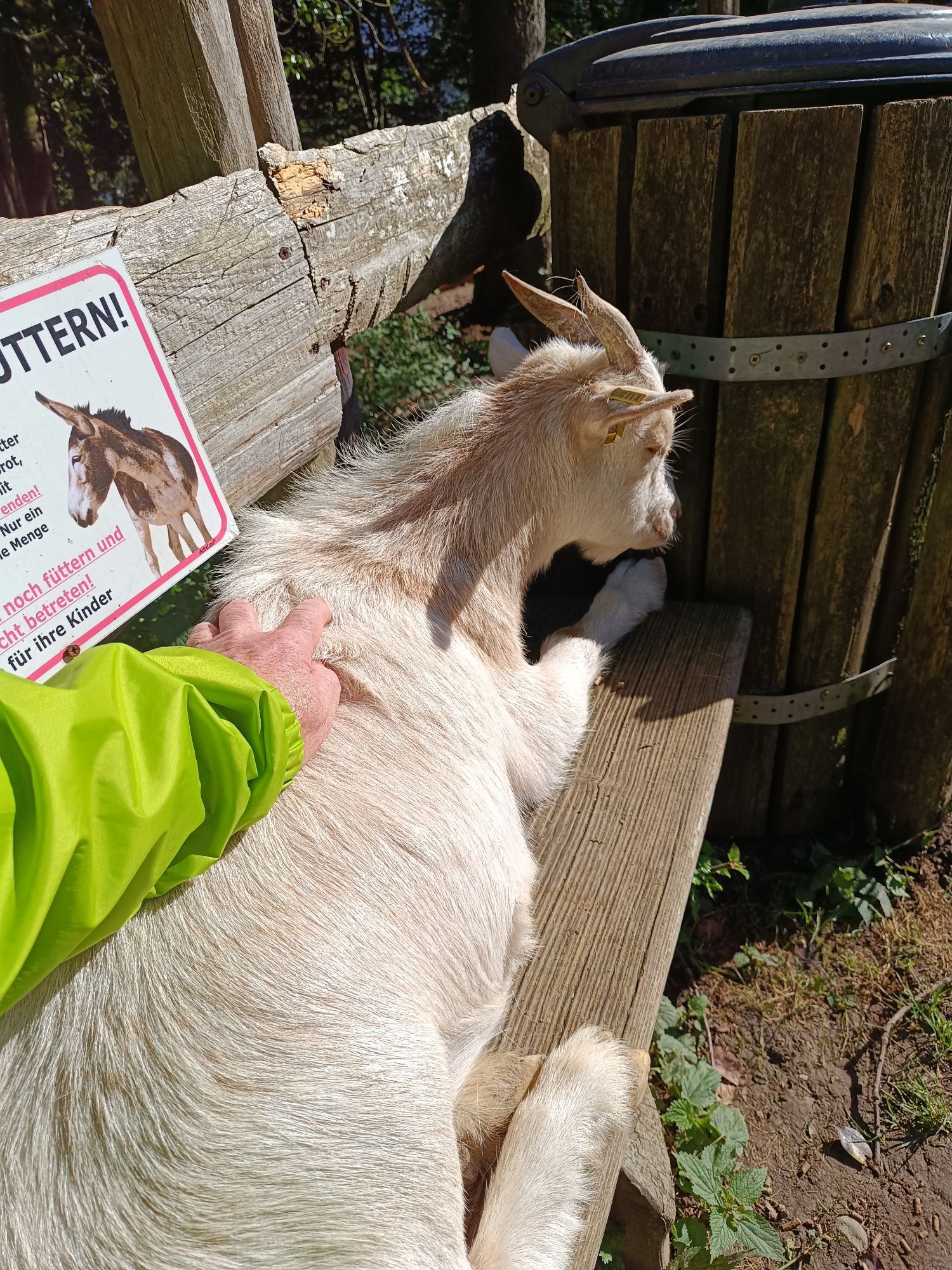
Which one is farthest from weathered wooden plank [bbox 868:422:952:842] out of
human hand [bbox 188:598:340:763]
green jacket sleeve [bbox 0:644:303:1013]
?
green jacket sleeve [bbox 0:644:303:1013]

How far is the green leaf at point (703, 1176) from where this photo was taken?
8.77 feet

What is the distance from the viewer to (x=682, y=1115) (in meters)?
2.88

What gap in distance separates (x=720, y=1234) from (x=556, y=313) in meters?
2.85

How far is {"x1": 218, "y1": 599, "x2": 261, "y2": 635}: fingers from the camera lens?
201 cm

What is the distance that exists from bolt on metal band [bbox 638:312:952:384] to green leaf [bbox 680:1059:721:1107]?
240 centimetres

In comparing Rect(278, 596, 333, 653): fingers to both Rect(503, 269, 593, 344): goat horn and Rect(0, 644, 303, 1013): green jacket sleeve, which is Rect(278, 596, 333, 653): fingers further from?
Rect(503, 269, 593, 344): goat horn

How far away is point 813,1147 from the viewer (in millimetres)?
3078

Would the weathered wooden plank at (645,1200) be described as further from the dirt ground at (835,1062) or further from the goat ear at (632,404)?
the goat ear at (632,404)

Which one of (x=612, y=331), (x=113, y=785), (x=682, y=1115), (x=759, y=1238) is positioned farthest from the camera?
(x=682, y=1115)

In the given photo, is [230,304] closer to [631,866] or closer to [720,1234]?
[631,866]

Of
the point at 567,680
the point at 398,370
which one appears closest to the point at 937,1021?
the point at 567,680

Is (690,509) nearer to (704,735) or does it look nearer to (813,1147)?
(704,735)

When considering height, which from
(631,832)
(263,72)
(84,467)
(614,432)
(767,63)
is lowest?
(631,832)

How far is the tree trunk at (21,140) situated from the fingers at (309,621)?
21.0 ft
